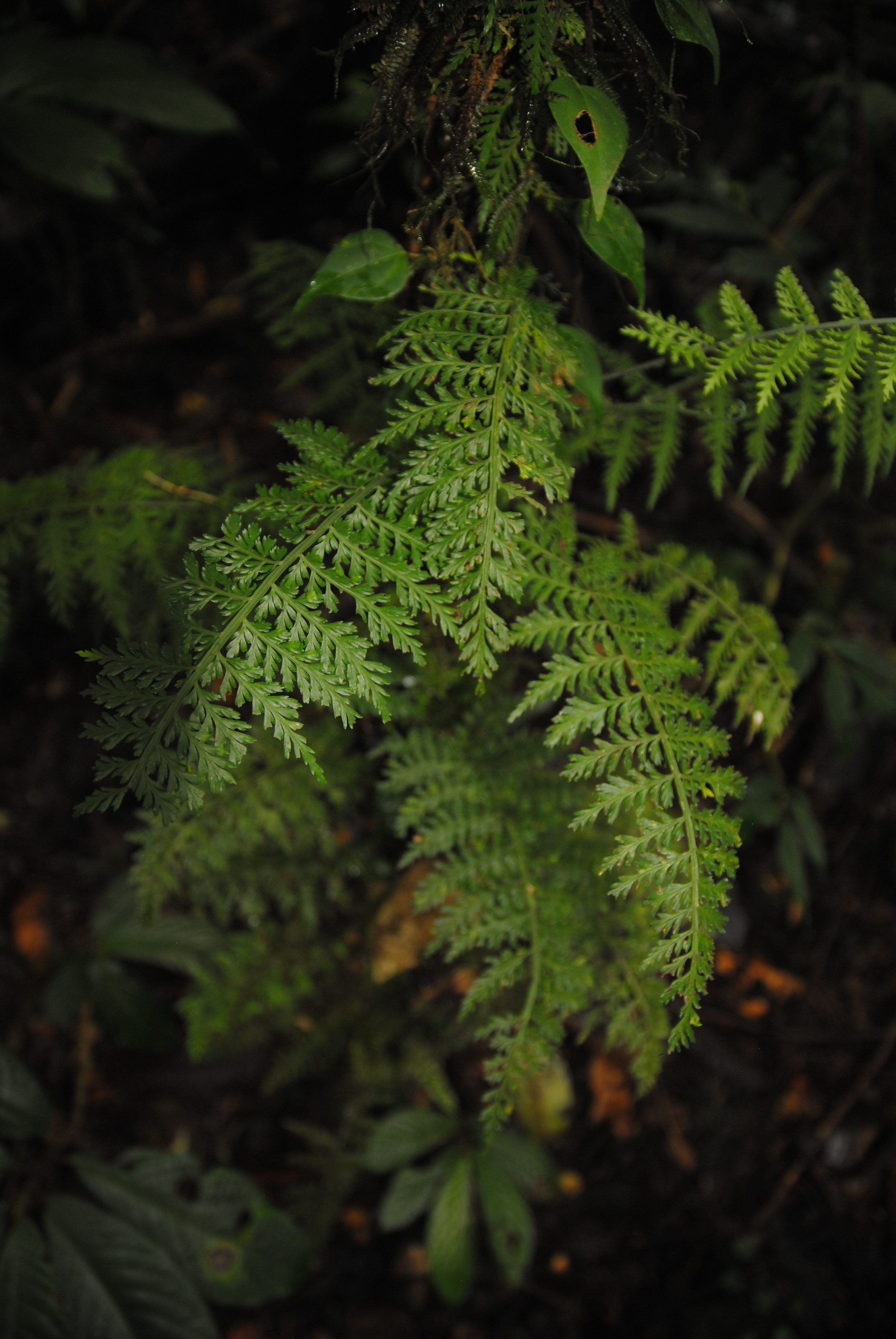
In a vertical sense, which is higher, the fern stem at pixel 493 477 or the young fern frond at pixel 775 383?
the young fern frond at pixel 775 383

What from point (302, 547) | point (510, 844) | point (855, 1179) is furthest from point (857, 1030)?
point (302, 547)

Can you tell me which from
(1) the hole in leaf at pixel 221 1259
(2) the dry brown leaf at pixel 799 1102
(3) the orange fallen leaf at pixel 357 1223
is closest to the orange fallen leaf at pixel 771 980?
(2) the dry brown leaf at pixel 799 1102

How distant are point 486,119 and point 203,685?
0.92 m

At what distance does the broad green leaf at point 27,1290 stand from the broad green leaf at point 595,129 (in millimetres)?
2669

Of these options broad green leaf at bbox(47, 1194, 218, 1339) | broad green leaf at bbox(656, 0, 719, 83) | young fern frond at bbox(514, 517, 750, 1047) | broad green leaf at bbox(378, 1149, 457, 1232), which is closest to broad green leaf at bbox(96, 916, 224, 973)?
broad green leaf at bbox(47, 1194, 218, 1339)

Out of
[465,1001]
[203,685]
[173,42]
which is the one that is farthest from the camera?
[173,42]

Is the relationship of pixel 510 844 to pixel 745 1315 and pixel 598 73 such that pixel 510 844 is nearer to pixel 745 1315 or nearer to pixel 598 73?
pixel 598 73

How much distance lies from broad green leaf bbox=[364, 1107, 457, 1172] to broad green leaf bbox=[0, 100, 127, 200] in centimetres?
279

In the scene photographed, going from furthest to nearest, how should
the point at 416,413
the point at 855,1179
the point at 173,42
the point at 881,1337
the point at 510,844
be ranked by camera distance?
the point at 173,42, the point at 855,1179, the point at 881,1337, the point at 510,844, the point at 416,413

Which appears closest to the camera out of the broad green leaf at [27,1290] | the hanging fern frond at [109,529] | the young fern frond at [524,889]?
the young fern frond at [524,889]

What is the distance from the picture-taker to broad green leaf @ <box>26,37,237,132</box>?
84.4 inches

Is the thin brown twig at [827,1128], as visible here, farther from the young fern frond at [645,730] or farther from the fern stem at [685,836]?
the fern stem at [685,836]

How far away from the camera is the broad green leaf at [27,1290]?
185cm

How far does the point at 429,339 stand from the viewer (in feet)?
3.64
